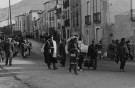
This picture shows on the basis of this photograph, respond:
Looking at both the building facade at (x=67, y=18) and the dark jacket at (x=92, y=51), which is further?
the building facade at (x=67, y=18)

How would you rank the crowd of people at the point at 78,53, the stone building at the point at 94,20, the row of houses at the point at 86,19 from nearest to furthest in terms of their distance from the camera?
the crowd of people at the point at 78,53
the stone building at the point at 94,20
the row of houses at the point at 86,19

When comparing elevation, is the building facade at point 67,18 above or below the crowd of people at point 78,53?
above

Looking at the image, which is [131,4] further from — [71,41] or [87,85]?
[87,85]

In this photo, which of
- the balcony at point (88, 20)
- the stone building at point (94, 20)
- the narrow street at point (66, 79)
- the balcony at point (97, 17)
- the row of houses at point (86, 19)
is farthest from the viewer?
the balcony at point (88, 20)

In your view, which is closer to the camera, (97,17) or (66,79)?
(66,79)

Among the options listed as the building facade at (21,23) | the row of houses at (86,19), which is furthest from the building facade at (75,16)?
the building facade at (21,23)

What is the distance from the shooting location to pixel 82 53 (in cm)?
1731

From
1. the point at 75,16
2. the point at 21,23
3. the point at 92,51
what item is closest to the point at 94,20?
the point at 75,16

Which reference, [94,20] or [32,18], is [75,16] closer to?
[94,20]

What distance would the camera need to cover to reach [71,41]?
15.3 meters

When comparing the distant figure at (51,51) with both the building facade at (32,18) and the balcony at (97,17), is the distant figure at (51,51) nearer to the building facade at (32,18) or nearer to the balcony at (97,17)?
the balcony at (97,17)

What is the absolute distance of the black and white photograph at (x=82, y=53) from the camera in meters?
12.8

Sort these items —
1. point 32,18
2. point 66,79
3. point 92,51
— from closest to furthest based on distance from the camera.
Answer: point 66,79
point 92,51
point 32,18

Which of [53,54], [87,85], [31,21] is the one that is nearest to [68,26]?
[53,54]
